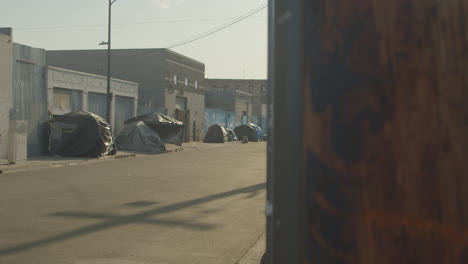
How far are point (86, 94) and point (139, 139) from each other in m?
4.17

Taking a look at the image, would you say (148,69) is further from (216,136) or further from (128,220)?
(128,220)

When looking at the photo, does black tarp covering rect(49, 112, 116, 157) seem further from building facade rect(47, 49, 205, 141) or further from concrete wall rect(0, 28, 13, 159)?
building facade rect(47, 49, 205, 141)

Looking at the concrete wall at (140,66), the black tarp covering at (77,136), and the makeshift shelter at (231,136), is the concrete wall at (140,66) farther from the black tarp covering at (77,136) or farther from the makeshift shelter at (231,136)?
the black tarp covering at (77,136)

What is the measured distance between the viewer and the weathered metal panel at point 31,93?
23.1 m

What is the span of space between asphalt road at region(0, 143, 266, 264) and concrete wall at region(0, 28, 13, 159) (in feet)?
26.2

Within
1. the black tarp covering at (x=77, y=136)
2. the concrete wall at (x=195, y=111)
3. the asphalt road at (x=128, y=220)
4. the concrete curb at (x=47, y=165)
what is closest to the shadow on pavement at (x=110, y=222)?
the asphalt road at (x=128, y=220)

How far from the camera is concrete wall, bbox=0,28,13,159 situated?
21.2 meters

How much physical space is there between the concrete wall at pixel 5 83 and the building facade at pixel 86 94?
3.27 m

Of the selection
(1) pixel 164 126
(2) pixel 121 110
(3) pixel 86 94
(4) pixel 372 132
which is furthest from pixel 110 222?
(2) pixel 121 110

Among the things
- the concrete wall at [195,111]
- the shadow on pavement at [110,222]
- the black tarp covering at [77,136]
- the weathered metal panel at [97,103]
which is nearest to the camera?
the shadow on pavement at [110,222]

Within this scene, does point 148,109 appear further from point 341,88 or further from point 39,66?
point 341,88

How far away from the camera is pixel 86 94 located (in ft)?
103

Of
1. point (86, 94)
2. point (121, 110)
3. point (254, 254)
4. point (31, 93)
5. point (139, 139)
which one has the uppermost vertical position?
point (86, 94)

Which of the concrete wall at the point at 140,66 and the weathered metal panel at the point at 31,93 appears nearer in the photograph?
the weathered metal panel at the point at 31,93
